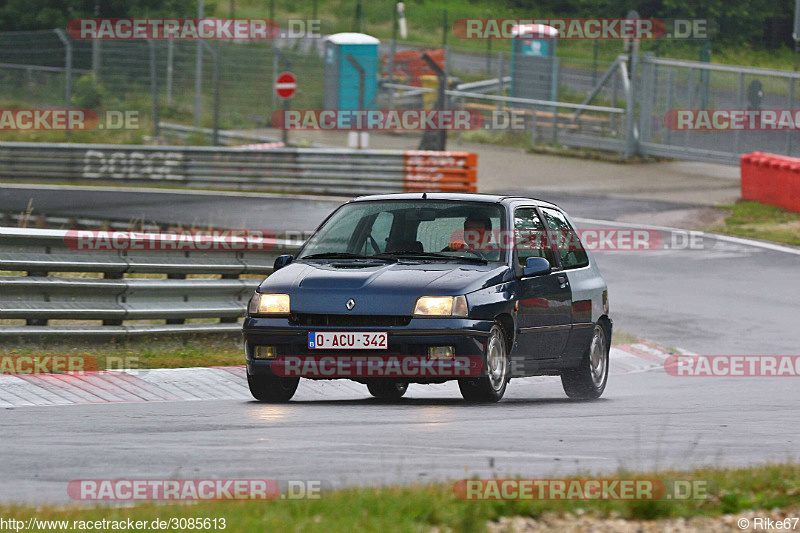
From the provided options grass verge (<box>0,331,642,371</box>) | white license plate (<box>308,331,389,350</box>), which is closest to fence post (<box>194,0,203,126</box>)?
grass verge (<box>0,331,642,371</box>)

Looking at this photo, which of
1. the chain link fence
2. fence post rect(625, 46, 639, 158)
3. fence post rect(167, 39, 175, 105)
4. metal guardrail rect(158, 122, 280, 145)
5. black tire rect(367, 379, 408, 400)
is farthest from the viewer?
fence post rect(167, 39, 175, 105)

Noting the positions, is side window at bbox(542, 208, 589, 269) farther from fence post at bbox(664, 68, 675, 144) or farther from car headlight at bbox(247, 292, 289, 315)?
fence post at bbox(664, 68, 675, 144)

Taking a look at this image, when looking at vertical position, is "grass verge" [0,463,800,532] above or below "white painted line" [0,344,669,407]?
above

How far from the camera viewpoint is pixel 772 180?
2586 cm

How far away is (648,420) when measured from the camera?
8.93 metres

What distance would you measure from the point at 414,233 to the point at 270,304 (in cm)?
130

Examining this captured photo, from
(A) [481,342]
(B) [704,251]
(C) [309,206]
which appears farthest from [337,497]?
(C) [309,206]

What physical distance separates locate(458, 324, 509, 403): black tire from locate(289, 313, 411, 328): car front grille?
629 millimetres

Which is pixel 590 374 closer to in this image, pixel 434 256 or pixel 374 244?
pixel 434 256

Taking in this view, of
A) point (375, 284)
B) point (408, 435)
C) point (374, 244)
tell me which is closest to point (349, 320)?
point (375, 284)

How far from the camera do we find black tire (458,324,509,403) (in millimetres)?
9359

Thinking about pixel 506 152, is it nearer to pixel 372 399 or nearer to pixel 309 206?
pixel 309 206

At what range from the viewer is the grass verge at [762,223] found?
23062 mm

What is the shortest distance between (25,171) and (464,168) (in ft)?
32.3
